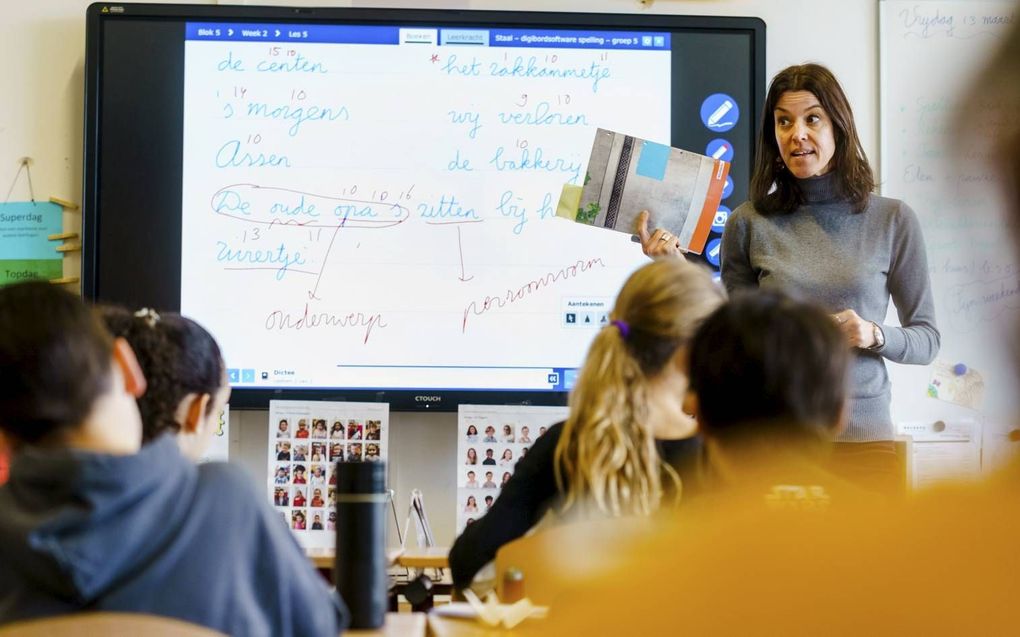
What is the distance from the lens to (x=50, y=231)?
127 inches

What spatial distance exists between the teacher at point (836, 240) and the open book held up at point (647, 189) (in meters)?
0.46

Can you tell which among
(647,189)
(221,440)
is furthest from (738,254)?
(221,440)

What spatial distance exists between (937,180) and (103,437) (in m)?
1.05

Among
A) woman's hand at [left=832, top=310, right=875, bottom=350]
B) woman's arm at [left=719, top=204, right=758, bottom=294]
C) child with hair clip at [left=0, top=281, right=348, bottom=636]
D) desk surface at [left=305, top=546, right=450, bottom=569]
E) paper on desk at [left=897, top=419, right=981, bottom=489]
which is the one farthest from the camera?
paper on desk at [left=897, top=419, right=981, bottom=489]

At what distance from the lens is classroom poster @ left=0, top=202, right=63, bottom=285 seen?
320cm

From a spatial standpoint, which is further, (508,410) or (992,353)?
(508,410)

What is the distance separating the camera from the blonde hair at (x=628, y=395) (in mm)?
1694

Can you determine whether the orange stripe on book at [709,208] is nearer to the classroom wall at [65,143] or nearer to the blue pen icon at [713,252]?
the blue pen icon at [713,252]

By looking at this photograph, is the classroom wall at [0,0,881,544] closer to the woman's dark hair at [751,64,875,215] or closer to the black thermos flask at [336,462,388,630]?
the woman's dark hair at [751,64,875,215]


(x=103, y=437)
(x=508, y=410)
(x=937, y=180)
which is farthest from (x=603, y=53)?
(x=937, y=180)

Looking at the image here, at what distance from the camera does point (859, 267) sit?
2.61 m

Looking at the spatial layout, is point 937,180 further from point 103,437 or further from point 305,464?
point 305,464

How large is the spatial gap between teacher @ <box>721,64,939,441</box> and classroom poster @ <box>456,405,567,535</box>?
775mm

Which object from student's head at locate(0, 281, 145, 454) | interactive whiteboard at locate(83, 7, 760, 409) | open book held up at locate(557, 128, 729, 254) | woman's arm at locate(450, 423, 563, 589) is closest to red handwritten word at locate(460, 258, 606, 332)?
interactive whiteboard at locate(83, 7, 760, 409)
